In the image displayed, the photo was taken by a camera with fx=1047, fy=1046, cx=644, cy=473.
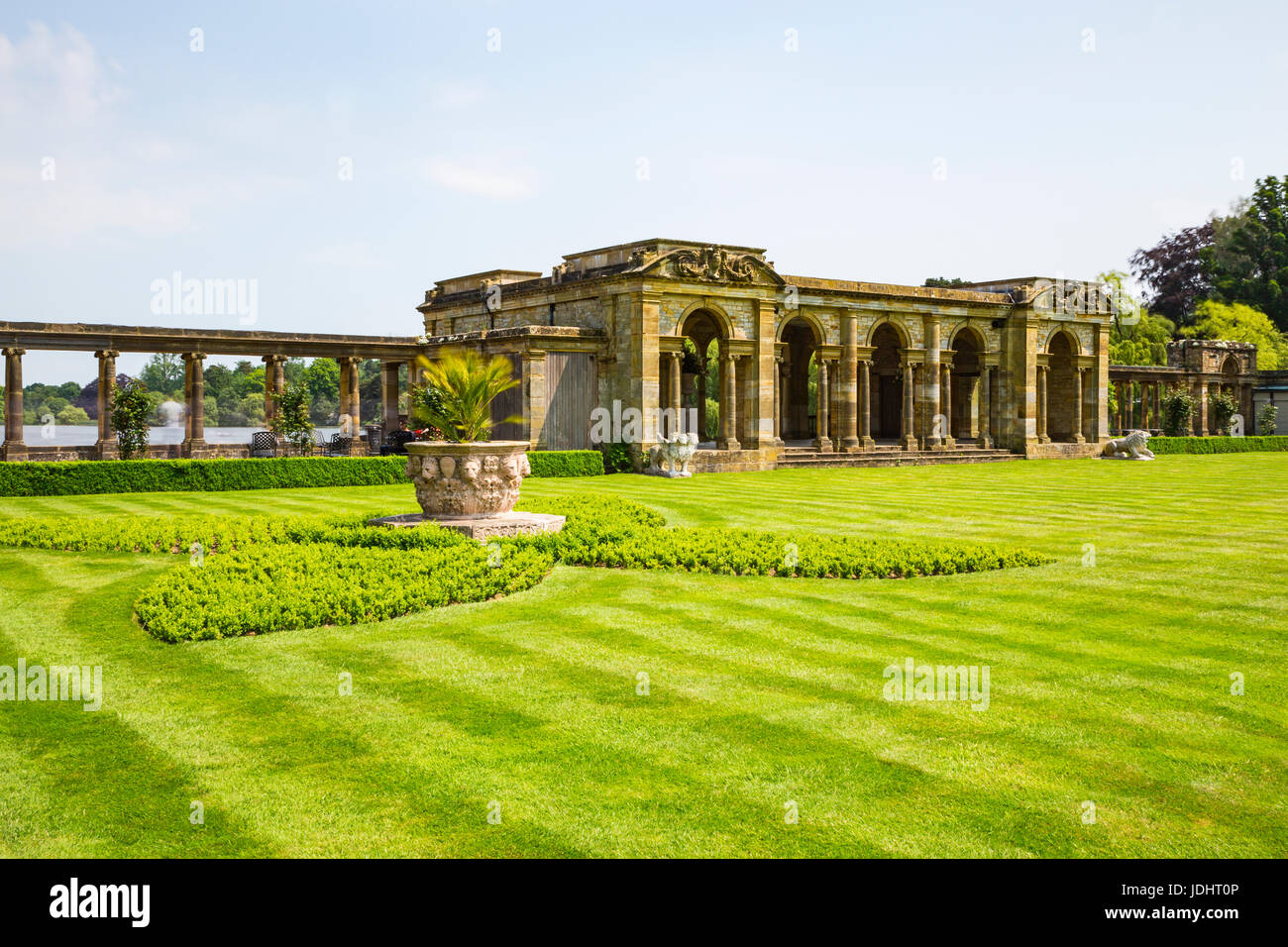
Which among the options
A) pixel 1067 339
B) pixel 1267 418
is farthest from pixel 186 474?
pixel 1267 418

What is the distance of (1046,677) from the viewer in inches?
356

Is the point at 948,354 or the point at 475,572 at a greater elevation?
the point at 948,354

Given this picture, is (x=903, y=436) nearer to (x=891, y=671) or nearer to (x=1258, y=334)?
(x=891, y=671)

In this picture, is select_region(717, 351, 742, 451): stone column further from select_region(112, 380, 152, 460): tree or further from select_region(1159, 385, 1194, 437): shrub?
select_region(1159, 385, 1194, 437): shrub

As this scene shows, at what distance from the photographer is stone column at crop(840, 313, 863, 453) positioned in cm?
4581

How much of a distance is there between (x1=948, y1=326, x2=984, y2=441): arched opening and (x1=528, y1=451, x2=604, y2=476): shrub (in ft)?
71.8

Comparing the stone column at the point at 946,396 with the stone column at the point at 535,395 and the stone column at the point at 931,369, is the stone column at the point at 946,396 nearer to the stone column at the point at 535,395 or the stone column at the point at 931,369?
the stone column at the point at 931,369

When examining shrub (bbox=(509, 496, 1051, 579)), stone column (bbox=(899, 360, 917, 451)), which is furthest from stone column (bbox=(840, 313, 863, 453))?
shrub (bbox=(509, 496, 1051, 579))

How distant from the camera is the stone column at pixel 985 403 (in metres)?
51.3

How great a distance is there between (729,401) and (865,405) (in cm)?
1052

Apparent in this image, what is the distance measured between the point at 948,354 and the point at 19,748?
46.4 metres
